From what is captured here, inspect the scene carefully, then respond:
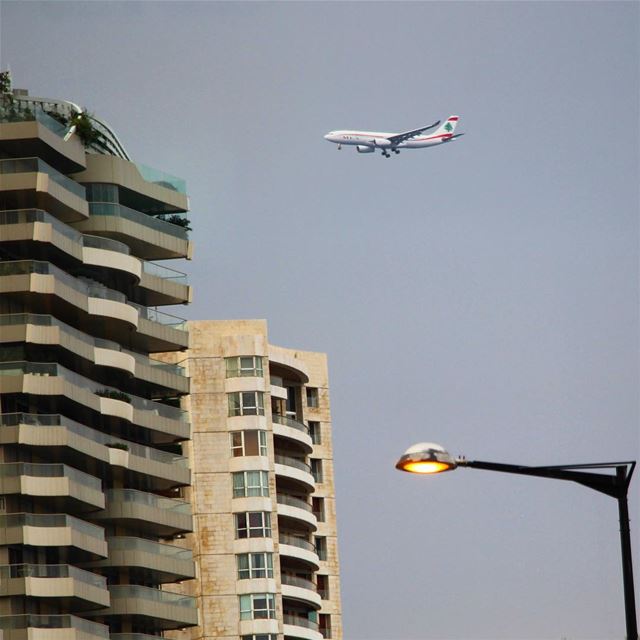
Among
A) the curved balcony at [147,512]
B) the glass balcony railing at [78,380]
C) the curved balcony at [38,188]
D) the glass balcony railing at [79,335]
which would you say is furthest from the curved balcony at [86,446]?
the curved balcony at [38,188]

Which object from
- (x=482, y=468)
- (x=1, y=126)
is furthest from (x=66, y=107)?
(x=482, y=468)

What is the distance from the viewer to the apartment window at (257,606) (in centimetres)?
12175

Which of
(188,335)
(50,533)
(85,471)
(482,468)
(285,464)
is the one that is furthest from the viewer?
(285,464)

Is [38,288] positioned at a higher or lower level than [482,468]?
higher

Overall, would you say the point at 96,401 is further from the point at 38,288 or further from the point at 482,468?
the point at 482,468

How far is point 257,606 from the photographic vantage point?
12219cm

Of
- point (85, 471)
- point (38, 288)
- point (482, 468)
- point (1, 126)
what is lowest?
point (482, 468)

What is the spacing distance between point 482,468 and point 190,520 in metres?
85.8

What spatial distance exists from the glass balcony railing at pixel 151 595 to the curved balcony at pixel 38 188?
817 inches

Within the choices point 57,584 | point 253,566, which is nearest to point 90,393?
point 57,584

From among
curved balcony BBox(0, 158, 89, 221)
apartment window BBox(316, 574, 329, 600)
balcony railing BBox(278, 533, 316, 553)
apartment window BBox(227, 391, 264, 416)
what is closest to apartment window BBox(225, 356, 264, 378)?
apartment window BBox(227, 391, 264, 416)

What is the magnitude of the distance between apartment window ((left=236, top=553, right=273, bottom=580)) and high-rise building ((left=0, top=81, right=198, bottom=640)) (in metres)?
5.05

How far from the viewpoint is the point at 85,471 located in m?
108

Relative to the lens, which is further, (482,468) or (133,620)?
(133,620)
